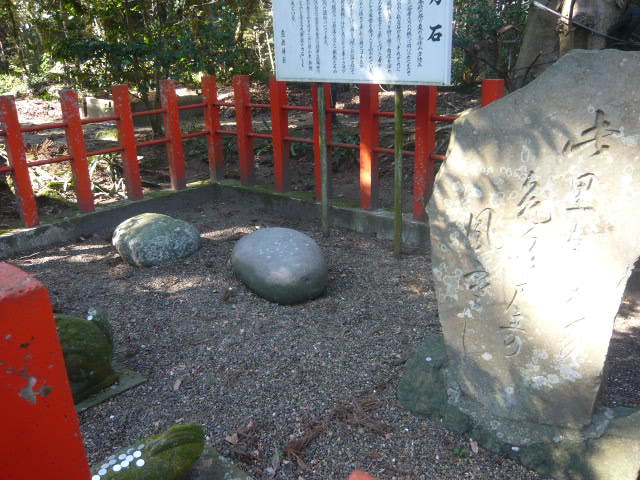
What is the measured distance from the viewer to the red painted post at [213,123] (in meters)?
6.50

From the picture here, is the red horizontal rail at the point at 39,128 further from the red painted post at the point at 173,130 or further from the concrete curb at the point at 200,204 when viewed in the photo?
the red painted post at the point at 173,130

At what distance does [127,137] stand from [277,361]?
348 cm

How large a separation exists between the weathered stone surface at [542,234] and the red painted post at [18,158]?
13.2 ft

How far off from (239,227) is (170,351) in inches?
91.1

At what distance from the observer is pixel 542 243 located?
2455 mm

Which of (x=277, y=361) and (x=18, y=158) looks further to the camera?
(x=18, y=158)

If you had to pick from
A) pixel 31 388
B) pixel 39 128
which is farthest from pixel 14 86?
pixel 31 388

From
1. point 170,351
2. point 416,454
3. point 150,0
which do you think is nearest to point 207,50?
point 150,0

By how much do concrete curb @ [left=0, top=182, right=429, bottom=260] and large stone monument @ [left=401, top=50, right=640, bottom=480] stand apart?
2271 millimetres

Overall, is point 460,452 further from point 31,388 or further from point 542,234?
point 31,388

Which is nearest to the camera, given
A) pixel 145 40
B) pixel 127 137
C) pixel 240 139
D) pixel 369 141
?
pixel 369 141

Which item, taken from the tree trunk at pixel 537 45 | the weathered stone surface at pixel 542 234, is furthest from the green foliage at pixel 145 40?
the weathered stone surface at pixel 542 234

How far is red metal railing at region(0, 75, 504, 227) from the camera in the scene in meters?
4.87

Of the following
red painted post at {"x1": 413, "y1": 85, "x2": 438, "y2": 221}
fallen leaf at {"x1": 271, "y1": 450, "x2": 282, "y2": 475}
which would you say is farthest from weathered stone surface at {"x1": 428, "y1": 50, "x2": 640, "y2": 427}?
red painted post at {"x1": 413, "y1": 85, "x2": 438, "y2": 221}
